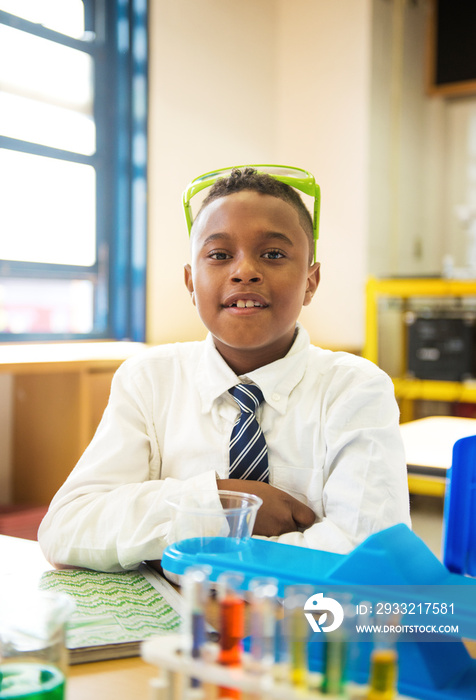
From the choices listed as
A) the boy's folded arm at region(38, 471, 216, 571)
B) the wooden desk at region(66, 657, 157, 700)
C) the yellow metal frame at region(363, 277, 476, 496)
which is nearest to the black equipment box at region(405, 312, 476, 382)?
the yellow metal frame at region(363, 277, 476, 496)

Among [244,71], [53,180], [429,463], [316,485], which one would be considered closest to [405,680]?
[316,485]

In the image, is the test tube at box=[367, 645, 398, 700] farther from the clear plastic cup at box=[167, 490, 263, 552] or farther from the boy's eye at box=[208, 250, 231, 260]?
the boy's eye at box=[208, 250, 231, 260]

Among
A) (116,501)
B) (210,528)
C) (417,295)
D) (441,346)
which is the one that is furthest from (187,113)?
(210,528)

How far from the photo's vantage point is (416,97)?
5090mm

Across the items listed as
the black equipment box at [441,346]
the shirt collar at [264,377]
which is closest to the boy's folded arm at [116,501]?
the shirt collar at [264,377]

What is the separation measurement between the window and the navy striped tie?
7.65ft

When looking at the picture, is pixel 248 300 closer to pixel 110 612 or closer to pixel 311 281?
pixel 311 281

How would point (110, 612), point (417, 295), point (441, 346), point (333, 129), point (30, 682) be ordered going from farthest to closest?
point (333, 129)
point (417, 295)
point (441, 346)
point (110, 612)
point (30, 682)

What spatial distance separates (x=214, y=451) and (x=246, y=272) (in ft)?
0.94

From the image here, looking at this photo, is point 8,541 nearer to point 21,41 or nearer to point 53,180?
point 53,180

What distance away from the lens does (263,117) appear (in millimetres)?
4688

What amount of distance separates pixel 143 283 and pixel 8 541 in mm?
2875

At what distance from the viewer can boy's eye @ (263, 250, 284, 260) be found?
42.2 inches

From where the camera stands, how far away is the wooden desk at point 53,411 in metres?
2.66
